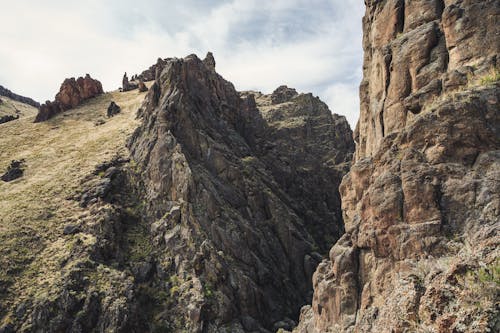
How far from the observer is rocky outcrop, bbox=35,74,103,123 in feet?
337

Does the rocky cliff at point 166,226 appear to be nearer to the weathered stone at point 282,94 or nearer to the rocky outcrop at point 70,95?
the rocky outcrop at point 70,95

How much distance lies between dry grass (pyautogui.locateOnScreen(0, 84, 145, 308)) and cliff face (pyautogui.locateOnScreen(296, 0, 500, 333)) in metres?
34.8

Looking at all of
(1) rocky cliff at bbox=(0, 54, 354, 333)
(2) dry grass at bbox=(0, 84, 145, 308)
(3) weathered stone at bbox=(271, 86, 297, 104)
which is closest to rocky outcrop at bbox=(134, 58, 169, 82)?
(2) dry grass at bbox=(0, 84, 145, 308)

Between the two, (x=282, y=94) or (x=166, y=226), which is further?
(x=282, y=94)

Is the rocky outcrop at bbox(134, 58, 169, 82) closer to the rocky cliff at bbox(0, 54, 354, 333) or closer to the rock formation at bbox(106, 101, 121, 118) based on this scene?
the rock formation at bbox(106, 101, 121, 118)

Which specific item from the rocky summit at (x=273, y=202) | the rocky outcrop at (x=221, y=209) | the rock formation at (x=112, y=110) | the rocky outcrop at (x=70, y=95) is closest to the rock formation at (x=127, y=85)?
the rocky outcrop at (x=70, y=95)

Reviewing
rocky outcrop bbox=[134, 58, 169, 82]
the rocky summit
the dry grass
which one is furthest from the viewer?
rocky outcrop bbox=[134, 58, 169, 82]

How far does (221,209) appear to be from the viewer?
54.1 m

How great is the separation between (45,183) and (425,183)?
5949 centimetres

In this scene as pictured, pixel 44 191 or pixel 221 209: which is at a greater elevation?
pixel 221 209

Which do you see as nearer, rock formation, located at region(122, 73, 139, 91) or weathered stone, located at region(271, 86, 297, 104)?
weathered stone, located at region(271, 86, 297, 104)

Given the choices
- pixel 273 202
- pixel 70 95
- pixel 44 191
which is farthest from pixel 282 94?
pixel 44 191

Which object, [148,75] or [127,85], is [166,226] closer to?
[127,85]

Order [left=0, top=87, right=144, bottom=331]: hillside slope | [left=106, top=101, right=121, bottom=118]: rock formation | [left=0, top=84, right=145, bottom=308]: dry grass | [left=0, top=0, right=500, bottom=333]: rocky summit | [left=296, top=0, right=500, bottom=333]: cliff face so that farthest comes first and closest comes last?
[left=106, top=101, right=121, bottom=118]: rock formation, [left=0, top=84, right=145, bottom=308]: dry grass, [left=0, top=87, right=144, bottom=331]: hillside slope, [left=0, top=0, right=500, bottom=333]: rocky summit, [left=296, top=0, right=500, bottom=333]: cliff face
